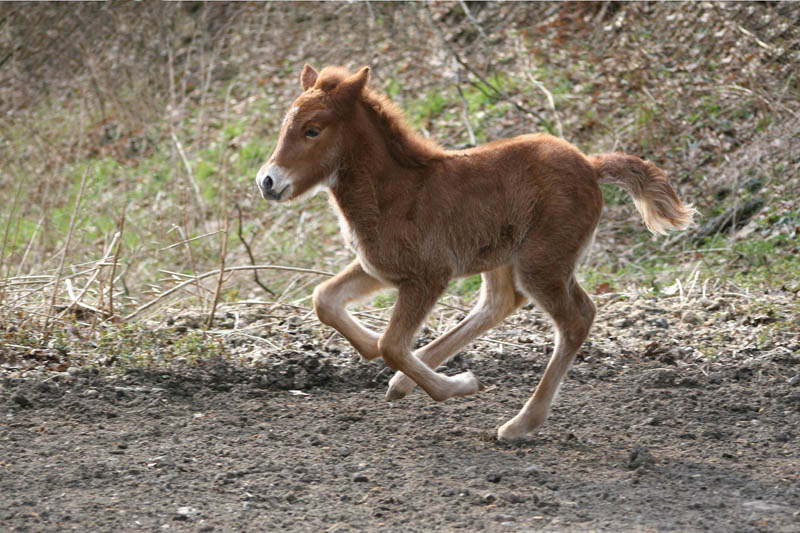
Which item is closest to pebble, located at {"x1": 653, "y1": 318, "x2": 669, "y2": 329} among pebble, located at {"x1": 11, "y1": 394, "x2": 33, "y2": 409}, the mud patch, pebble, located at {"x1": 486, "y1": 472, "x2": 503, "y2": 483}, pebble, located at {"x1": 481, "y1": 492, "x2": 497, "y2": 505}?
the mud patch

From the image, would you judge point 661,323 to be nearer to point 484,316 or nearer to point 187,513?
point 484,316

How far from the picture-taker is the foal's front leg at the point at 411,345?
5.32 m

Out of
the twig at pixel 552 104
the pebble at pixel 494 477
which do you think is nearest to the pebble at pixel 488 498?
the pebble at pixel 494 477

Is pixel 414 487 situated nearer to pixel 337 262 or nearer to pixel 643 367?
pixel 643 367

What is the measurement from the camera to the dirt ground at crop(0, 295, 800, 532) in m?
4.22

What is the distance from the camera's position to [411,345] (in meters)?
5.39

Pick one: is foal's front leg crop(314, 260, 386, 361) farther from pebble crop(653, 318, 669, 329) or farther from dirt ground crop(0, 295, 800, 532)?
pebble crop(653, 318, 669, 329)

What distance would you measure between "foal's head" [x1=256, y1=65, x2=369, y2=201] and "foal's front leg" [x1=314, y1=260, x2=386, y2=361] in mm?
611

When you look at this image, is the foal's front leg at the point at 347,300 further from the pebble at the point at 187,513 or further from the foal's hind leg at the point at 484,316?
the pebble at the point at 187,513

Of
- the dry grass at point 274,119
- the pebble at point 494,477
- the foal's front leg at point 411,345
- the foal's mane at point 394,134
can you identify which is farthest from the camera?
the dry grass at point 274,119

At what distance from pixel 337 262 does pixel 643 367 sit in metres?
4.60

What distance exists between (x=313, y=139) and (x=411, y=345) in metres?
1.27

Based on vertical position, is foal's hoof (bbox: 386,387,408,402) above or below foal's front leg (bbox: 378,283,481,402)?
below

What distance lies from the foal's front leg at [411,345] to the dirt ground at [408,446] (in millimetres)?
269
